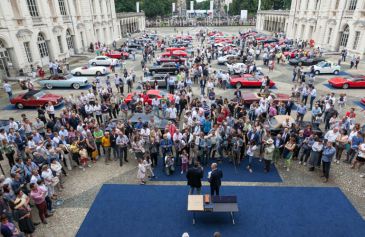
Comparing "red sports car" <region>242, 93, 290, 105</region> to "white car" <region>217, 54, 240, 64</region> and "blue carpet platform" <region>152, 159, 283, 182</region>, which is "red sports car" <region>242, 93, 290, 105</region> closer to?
"blue carpet platform" <region>152, 159, 283, 182</region>

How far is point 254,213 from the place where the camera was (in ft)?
28.9

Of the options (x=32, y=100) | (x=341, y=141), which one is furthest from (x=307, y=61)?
(x=32, y=100)

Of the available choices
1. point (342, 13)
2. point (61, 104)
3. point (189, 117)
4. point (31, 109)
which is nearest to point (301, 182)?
point (189, 117)

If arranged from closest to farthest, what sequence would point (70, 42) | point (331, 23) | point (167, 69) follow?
point (167, 69) → point (331, 23) → point (70, 42)

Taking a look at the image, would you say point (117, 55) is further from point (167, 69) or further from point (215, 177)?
point (215, 177)

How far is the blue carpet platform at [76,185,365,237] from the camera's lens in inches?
320

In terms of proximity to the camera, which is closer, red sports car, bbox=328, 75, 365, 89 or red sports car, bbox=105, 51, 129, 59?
red sports car, bbox=328, 75, 365, 89

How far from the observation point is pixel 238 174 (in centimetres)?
1093

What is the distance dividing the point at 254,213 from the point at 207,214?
1652mm

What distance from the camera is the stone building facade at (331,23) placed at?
3159 cm

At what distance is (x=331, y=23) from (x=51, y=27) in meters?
38.6

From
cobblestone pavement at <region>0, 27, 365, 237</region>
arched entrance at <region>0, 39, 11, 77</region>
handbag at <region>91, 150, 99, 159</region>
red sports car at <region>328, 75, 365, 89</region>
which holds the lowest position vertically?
cobblestone pavement at <region>0, 27, 365, 237</region>

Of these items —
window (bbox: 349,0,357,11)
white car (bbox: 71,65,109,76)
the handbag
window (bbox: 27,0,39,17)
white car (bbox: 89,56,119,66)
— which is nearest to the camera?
the handbag

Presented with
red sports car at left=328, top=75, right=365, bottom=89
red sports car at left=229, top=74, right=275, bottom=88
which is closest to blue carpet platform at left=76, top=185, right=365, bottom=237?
red sports car at left=229, top=74, right=275, bottom=88
